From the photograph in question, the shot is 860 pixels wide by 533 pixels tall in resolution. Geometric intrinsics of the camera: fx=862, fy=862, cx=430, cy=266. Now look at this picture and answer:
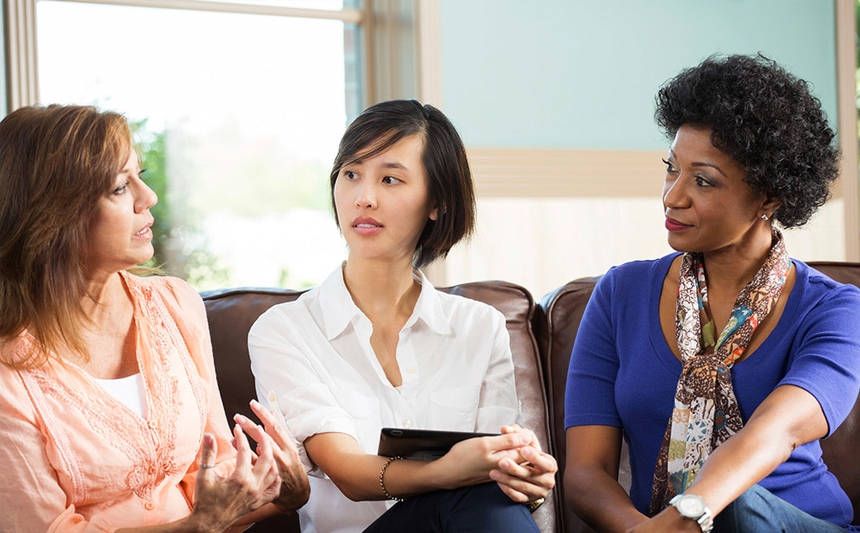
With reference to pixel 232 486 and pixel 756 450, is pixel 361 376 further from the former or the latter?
pixel 756 450

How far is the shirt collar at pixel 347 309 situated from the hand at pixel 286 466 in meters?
0.32

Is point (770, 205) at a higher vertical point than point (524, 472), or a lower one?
higher

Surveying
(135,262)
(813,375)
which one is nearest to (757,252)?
(813,375)

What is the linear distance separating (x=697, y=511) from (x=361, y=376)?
0.72 m

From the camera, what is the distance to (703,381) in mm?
1609

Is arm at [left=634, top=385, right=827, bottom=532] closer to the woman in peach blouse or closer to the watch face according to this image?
the watch face

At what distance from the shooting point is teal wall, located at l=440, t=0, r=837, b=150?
3.06 m

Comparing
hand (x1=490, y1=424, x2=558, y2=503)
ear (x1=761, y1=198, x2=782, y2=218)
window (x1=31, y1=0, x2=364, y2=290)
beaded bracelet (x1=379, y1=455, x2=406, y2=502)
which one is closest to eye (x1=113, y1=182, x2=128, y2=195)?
beaded bracelet (x1=379, y1=455, x2=406, y2=502)

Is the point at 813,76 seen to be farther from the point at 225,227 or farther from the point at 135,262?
the point at 135,262

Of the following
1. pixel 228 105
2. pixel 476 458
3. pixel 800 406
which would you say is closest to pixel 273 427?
pixel 476 458

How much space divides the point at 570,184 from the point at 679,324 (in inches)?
60.5

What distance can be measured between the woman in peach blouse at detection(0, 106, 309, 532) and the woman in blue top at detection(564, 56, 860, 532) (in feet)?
2.15

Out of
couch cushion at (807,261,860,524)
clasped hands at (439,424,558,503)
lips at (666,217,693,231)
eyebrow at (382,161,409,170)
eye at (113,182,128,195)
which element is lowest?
couch cushion at (807,261,860,524)

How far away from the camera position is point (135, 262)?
148cm
